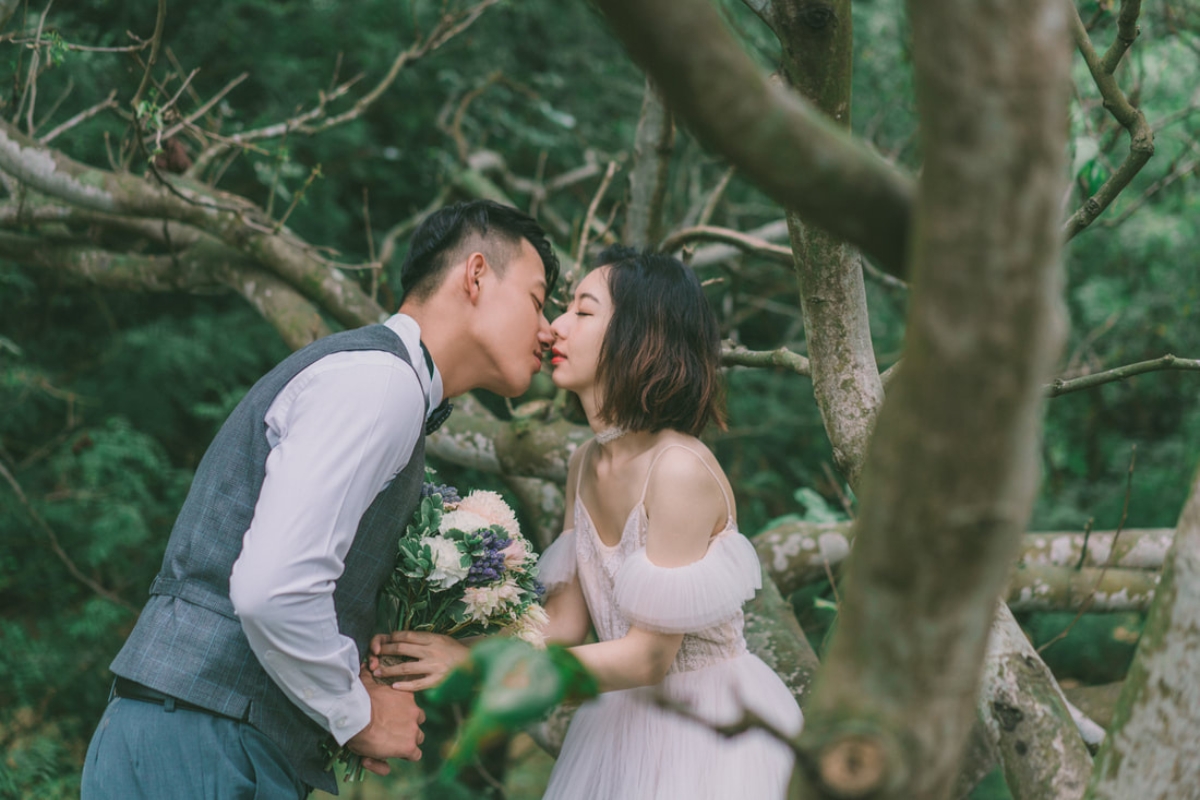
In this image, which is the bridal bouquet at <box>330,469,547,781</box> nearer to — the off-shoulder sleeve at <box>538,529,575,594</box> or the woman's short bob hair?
the off-shoulder sleeve at <box>538,529,575,594</box>

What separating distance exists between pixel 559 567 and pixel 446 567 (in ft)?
1.70

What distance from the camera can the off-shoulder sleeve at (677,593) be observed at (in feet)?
6.23

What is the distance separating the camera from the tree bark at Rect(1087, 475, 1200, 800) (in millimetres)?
771

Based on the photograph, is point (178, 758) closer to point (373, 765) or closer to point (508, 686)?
point (373, 765)

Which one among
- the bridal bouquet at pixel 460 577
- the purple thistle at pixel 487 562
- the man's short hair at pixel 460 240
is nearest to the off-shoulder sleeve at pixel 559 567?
the bridal bouquet at pixel 460 577

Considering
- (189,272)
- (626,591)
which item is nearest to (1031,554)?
(626,591)

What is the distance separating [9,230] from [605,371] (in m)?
3.15

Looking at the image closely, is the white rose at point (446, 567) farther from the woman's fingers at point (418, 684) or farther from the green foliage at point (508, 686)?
the green foliage at point (508, 686)

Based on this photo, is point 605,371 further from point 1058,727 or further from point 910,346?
point 910,346

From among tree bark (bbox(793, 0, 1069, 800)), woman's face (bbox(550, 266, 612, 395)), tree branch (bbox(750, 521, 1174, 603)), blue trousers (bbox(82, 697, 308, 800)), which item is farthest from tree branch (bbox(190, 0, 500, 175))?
tree bark (bbox(793, 0, 1069, 800))

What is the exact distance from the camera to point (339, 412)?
1622mm

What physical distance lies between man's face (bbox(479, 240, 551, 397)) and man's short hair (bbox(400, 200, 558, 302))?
34 millimetres

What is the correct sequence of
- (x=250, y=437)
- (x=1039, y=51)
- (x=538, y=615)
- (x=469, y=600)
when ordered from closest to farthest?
1. (x=1039, y=51)
2. (x=250, y=437)
3. (x=469, y=600)
4. (x=538, y=615)

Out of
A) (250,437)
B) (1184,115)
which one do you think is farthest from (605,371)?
(1184,115)
